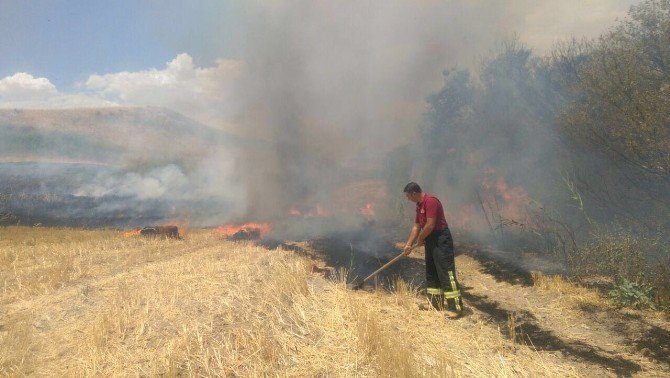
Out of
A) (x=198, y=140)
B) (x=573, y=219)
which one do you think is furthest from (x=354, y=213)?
(x=198, y=140)

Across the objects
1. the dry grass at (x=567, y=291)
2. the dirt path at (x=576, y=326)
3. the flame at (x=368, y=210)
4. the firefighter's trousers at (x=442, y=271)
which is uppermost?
the flame at (x=368, y=210)

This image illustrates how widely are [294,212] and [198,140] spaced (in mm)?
64937

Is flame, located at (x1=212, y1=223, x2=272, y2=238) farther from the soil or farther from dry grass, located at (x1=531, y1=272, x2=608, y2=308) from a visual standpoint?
dry grass, located at (x1=531, y1=272, x2=608, y2=308)

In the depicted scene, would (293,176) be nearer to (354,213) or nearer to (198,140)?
(354,213)

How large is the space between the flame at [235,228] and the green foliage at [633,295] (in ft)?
38.5

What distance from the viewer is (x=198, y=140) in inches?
3100

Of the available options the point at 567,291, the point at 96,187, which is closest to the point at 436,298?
the point at 567,291

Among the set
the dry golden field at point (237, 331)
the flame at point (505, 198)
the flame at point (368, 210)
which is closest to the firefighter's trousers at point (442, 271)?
the dry golden field at point (237, 331)

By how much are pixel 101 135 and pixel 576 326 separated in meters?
81.2

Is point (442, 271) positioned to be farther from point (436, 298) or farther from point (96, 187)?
point (96, 187)

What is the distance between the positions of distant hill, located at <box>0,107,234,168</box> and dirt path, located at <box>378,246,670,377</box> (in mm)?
51406

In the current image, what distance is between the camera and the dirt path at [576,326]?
4.36 meters

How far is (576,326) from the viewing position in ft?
17.8

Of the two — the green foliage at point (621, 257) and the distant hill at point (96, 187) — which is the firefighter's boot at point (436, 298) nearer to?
the green foliage at point (621, 257)
